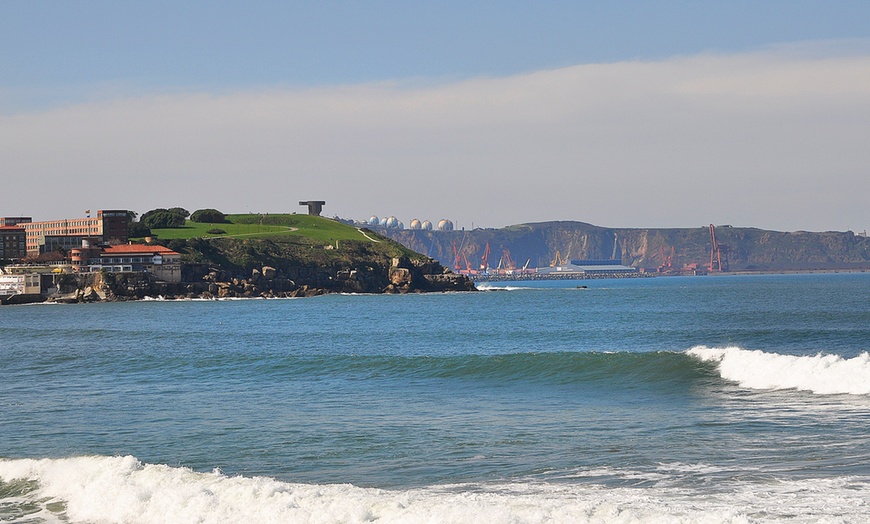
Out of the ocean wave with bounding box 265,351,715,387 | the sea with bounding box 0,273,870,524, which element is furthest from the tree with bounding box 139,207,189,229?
the ocean wave with bounding box 265,351,715,387

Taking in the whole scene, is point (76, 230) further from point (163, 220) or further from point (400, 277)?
point (400, 277)

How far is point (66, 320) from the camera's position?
86.9 m

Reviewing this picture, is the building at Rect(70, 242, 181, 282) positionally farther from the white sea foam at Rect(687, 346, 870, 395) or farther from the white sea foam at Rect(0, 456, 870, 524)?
the white sea foam at Rect(0, 456, 870, 524)

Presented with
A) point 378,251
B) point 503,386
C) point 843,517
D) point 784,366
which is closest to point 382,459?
point 843,517

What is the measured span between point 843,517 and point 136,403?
874 inches

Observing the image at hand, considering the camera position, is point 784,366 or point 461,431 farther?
point 784,366

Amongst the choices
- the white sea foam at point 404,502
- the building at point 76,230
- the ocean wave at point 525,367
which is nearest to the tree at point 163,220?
the building at point 76,230

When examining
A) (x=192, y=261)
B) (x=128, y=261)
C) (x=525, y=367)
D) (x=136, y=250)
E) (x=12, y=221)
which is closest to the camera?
(x=525, y=367)

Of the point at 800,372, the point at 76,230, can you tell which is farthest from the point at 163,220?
the point at 800,372

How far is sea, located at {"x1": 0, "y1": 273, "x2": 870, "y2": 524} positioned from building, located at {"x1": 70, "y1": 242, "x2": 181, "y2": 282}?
93503 mm

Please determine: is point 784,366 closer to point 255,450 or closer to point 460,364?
point 460,364

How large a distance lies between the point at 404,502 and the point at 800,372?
20064mm

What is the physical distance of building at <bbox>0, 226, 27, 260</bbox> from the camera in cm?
16562

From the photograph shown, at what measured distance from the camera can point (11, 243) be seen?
16688cm
